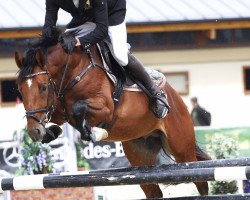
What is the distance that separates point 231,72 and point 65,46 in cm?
1559

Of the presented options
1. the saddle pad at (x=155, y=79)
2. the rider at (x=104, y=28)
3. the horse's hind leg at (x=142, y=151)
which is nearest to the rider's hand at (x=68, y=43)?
the rider at (x=104, y=28)

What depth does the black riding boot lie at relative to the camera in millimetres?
7738

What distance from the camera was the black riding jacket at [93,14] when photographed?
23.7 ft

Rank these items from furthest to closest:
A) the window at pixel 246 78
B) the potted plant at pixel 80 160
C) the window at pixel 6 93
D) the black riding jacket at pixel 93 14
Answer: the window at pixel 246 78
the window at pixel 6 93
the potted plant at pixel 80 160
the black riding jacket at pixel 93 14

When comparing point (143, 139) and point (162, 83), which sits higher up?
point (162, 83)

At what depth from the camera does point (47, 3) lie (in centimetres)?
746

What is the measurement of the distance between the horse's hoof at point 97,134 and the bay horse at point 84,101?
120 mm

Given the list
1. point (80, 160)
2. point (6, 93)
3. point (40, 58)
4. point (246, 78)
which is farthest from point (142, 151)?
point (246, 78)

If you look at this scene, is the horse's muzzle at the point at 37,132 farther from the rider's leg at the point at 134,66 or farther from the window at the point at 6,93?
the window at the point at 6,93

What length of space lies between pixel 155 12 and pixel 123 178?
15.3m

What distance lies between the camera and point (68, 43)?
7.14 m

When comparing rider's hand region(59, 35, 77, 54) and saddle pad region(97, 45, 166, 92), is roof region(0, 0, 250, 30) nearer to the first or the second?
saddle pad region(97, 45, 166, 92)

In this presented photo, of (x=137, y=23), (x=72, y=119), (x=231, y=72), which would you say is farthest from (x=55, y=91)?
(x=231, y=72)

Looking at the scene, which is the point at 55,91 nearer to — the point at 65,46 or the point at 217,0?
the point at 65,46
